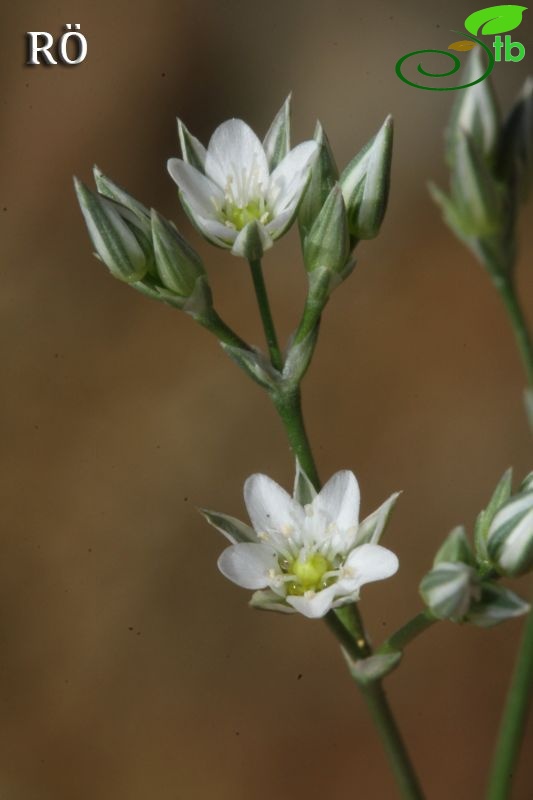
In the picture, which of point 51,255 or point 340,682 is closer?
point 340,682

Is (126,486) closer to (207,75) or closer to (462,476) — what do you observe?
(462,476)

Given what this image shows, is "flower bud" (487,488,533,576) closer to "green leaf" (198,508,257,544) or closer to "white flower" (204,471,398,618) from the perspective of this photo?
"white flower" (204,471,398,618)

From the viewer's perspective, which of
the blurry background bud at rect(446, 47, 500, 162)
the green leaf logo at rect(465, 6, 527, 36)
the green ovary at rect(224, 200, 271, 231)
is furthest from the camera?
the green leaf logo at rect(465, 6, 527, 36)

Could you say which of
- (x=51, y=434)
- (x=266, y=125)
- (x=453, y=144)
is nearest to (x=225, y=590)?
(x=51, y=434)

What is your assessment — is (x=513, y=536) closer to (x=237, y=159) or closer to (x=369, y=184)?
(x=369, y=184)

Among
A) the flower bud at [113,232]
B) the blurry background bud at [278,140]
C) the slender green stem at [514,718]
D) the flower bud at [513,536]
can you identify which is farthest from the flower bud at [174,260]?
the slender green stem at [514,718]

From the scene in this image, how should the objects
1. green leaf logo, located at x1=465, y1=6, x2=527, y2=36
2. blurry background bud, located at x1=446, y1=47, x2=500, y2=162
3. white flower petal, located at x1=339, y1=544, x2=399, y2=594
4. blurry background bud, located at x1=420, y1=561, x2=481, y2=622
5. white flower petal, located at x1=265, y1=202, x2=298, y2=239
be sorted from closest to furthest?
blurry background bud, located at x1=446, y1=47, x2=500, y2=162 → blurry background bud, located at x1=420, y1=561, x2=481, y2=622 → white flower petal, located at x1=339, y1=544, x2=399, y2=594 → white flower petal, located at x1=265, y1=202, x2=298, y2=239 → green leaf logo, located at x1=465, y1=6, x2=527, y2=36

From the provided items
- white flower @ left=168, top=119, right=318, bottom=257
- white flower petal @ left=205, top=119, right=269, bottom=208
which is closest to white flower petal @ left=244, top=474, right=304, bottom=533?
white flower @ left=168, top=119, right=318, bottom=257
